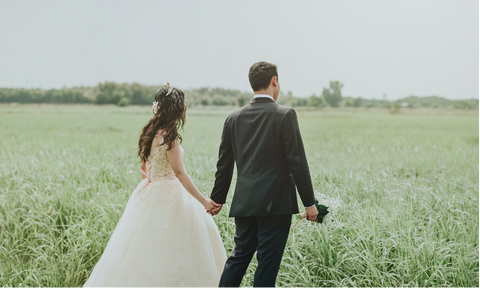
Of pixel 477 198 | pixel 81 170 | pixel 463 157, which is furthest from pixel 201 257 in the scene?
pixel 463 157

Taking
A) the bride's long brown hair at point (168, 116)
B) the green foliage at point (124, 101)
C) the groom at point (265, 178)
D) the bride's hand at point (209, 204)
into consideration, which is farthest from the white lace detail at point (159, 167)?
the green foliage at point (124, 101)

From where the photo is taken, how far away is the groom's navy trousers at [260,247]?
272cm

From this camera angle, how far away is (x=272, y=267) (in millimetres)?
2725

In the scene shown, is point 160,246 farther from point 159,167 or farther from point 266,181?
point 266,181

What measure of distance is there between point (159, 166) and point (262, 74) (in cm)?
128

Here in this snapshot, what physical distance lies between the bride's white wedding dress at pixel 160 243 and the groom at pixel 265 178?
49cm

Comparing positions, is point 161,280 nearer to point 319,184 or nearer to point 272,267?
point 272,267

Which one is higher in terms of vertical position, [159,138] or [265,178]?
[159,138]

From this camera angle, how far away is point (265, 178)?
2.73 meters

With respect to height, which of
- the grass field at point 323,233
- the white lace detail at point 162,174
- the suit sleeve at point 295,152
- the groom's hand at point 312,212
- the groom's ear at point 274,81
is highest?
the groom's ear at point 274,81

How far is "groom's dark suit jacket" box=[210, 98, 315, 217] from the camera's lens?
2.65 meters

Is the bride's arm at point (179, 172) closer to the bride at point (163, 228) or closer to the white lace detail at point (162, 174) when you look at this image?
the bride at point (163, 228)

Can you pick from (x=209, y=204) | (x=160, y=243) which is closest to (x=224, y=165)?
(x=209, y=204)

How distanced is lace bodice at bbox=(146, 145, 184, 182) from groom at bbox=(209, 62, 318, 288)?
761 millimetres
